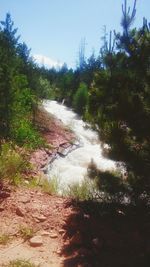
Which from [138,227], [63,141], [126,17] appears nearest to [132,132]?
[138,227]

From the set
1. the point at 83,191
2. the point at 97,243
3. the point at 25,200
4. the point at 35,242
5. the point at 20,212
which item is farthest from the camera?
the point at 83,191

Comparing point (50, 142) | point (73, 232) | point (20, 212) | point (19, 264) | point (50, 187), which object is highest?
point (50, 142)

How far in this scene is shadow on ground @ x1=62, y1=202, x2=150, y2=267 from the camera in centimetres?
542

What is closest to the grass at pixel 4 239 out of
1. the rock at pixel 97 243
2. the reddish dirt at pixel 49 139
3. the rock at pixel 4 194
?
the rock at pixel 4 194

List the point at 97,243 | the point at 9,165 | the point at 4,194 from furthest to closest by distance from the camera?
1. the point at 9,165
2. the point at 4,194
3. the point at 97,243

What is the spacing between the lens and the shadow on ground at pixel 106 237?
542 centimetres

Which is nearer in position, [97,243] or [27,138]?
[97,243]

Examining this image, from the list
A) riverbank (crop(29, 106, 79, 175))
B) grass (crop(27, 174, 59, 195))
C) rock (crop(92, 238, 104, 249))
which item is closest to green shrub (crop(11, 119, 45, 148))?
riverbank (crop(29, 106, 79, 175))

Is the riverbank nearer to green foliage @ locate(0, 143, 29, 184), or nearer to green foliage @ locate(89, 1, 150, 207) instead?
green foliage @ locate(0, 143, 29, 184)

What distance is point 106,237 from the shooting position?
5.92 metres

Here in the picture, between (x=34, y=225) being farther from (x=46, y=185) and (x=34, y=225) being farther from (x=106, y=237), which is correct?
(x=46, y=185)

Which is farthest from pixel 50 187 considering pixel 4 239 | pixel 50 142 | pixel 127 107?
pixel 50 142

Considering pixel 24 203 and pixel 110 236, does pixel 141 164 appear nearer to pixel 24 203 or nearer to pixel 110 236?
pixel 110 236

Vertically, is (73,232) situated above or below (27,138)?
below
